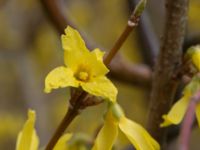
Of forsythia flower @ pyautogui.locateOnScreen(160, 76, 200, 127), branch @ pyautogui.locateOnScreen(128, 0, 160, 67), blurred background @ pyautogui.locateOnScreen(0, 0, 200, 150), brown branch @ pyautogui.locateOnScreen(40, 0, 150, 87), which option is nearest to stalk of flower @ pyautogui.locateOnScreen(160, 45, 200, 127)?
forsythia flower @ pyautogui.locateOnScreen(160, 76, 200, 127)

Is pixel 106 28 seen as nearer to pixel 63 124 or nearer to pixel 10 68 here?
pixel 10 68

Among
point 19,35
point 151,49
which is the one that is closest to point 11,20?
point 19,35

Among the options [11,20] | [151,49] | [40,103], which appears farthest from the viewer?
[11,20]

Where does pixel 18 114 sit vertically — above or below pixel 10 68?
below

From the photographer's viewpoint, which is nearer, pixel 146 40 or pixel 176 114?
pixel 176 114

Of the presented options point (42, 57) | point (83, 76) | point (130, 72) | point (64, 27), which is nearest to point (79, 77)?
point (83, 76)

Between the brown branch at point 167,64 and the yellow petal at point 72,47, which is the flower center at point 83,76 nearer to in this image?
the yellow petal at point 72,47

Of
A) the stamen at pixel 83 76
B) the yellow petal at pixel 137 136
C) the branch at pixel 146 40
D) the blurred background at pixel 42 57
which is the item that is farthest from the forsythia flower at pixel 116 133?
the blurred background at pixel 42 57

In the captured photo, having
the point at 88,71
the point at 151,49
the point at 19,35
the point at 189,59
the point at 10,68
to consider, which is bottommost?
the point at 10,68

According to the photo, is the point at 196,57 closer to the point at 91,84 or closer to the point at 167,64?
the point at 167,64
